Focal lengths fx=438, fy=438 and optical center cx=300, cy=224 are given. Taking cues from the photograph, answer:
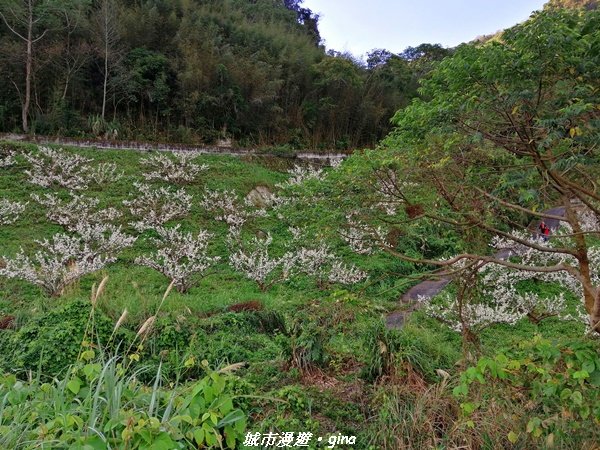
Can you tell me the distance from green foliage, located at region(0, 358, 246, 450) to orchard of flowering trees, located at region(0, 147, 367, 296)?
5046 mm

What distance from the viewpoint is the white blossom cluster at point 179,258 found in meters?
8.32

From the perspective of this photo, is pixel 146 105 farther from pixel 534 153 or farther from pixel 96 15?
pixel 534 153

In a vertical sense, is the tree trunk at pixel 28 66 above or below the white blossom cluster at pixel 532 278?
above

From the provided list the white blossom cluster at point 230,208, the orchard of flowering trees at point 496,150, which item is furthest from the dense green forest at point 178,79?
the orchard of flowering trees at point 496,150

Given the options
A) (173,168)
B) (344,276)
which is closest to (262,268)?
(344,276)

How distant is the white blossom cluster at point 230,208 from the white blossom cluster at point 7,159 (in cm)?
592

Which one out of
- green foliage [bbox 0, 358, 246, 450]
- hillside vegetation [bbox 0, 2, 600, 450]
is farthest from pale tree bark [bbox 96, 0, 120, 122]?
green foliage [bbox 0, 358, 246, 450]

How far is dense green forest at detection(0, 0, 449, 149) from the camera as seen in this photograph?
17234mm

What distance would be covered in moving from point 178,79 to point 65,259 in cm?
1284

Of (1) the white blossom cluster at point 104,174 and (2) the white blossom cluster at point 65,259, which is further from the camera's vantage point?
(1) the white blossom cluster at point 104,174

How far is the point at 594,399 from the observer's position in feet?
7.29

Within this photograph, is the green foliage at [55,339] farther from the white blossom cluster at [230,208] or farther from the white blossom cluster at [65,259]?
the white blossom cluster at [230,208]

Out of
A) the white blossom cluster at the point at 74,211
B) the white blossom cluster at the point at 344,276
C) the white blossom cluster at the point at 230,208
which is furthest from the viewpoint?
the white blossom cluster at the point at 230,208

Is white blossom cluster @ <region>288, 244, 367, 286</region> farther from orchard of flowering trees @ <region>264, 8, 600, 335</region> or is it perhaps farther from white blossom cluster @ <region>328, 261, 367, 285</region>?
orchard of flowering trees @ <region>264, 8, 600, 335</region>
